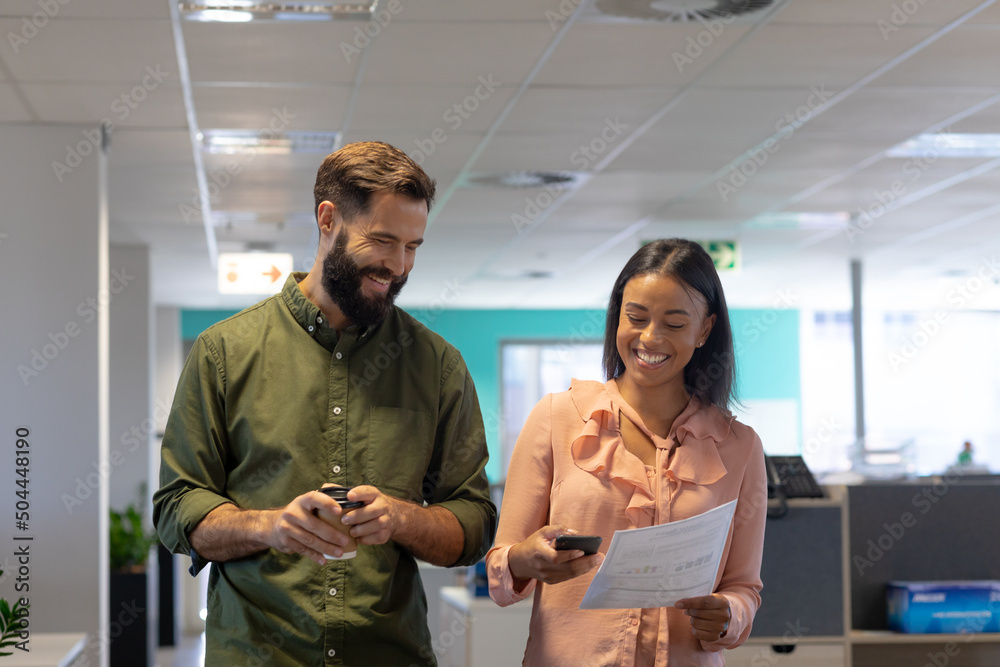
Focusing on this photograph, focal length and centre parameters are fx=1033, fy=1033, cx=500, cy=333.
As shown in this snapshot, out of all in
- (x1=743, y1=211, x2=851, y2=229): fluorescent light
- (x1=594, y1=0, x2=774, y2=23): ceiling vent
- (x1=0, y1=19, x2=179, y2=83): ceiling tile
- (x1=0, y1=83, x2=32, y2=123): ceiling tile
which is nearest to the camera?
(x1=594, y1=0, x2=774, y2=23): ceiling vent

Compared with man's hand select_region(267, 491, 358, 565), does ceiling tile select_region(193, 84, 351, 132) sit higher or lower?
higher

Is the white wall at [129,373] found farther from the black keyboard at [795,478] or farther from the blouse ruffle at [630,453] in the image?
the blouse ruffle at [630,453]

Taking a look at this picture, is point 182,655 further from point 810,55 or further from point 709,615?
point 709,615

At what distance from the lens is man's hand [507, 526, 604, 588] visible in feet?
5.06

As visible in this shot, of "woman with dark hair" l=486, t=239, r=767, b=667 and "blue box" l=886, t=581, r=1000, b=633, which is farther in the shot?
"blue box" l=886, t=581, r=1000, b=633

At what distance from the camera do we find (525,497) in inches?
68.4

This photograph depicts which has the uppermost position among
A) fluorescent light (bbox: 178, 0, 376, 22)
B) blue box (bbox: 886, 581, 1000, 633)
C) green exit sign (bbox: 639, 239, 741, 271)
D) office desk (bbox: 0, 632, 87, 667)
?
fluorescent light (bbox: 178, 0, 376, 22)

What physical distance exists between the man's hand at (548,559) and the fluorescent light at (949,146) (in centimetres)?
437

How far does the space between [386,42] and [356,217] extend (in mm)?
2412

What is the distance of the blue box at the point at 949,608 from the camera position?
335 centimetres

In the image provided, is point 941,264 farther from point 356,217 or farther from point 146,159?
point 356,217

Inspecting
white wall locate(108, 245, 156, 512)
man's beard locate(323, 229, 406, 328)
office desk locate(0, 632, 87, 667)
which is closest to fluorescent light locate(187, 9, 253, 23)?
office desk locate(0, 632, 87, 667)

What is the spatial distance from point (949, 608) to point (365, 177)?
8.86ft

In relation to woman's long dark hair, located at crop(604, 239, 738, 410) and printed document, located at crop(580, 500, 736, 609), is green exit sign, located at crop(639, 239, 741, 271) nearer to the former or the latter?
woman's long dark hair, located at crop(604, 239, 738, 410)
